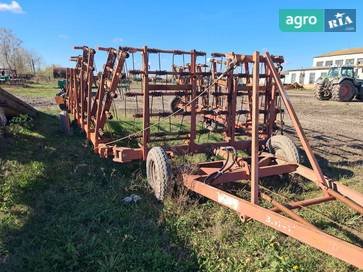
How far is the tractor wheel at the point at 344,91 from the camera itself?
2172 cm

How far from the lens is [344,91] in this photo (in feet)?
72.1

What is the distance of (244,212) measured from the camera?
3770 millimetres

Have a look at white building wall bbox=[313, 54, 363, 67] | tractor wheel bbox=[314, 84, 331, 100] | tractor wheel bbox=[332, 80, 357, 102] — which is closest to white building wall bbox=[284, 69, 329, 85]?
white building wall bbox=[313, 54, 363, 67]

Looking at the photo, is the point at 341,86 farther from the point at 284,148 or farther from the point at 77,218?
the point at 77,218

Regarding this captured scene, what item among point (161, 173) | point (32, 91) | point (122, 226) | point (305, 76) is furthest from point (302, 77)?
point (122, 226)

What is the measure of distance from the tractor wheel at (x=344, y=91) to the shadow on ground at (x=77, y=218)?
19069 mm

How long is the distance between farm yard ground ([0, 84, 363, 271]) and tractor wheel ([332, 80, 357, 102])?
16.8 metres

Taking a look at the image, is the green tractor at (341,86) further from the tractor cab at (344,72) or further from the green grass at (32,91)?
the green grass at (32,91)

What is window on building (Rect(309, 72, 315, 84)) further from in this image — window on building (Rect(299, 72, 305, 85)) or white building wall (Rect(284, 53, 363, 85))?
window on building (Rect(299, 72, 305, 85))

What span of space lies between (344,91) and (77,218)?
21791 millimetres

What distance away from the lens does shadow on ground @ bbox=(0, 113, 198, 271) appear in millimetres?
3551

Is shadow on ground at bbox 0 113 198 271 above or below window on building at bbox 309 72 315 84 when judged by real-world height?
below

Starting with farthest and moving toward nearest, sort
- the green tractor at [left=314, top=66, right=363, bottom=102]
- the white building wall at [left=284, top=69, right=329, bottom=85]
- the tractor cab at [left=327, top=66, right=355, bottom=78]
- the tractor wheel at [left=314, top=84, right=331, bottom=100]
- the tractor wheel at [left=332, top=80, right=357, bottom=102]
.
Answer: the white building wall at [left=284, top=69, right=329, bottom=85], the tractor cab at [left=327, top=66, right=355, bottom=78], the tractor wheel at [left=314, top=84, right=331, bottom=100], the green tractor at [left=314, top=66, right=363, bottom=102], the tractor wheel at [left=332, top=80, right=357, bottom=102]

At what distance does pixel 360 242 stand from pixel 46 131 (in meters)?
7.39
